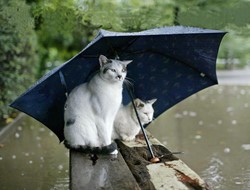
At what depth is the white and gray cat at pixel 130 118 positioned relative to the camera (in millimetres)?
3699

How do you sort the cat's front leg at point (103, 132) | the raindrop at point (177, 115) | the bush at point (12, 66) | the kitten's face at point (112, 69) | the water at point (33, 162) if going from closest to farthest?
1. the kitten's face at point (112, 69)
2. the cat's front leg at point (103, 132)
3. the water at point (33, 162)
4. the bush at point (12, 66)
5. the raindrop at point (177, 115)

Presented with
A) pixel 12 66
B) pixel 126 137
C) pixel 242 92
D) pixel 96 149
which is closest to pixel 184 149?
pixel 126 137

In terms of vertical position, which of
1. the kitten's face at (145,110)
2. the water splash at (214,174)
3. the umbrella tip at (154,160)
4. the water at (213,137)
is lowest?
the water at (213,137)

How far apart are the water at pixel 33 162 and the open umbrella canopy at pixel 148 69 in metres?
1.08

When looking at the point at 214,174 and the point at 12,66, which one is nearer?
the point at 214,174

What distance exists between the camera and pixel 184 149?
19.3 feet

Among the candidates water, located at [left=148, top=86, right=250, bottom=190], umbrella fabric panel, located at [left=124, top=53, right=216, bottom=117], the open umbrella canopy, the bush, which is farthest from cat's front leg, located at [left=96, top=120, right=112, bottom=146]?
the bush

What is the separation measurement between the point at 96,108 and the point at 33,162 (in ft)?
8.25

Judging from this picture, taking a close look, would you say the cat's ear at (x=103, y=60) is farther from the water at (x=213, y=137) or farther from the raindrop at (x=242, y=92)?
the raindrop at (x=242, y=92)

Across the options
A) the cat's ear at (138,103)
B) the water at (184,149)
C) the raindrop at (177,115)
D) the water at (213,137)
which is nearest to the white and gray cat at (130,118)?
the cat's ear at (138,103)

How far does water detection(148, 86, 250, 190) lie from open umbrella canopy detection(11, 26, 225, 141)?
1.19 meters

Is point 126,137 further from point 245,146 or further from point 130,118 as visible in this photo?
point 245,146

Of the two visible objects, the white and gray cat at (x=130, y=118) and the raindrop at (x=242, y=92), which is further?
the raindrop at (x=242, y=92)

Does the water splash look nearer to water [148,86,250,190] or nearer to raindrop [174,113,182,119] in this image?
water [148,86,250,190]
